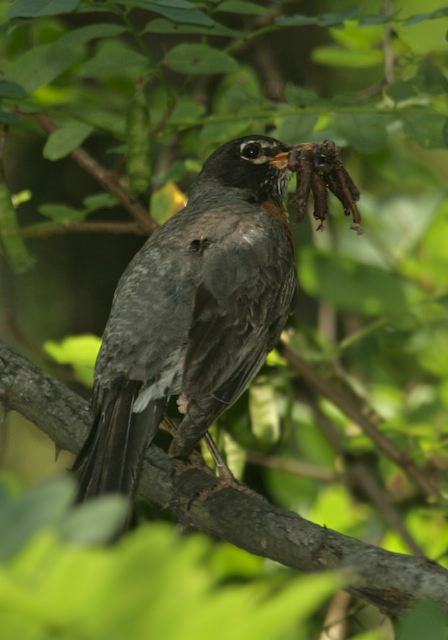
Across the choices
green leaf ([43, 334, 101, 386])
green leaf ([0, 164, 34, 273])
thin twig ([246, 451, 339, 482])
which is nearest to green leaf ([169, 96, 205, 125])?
green leaf ([0, 164, 34, 273])

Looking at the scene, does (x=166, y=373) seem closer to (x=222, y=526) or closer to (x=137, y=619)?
(x=222, y=526)

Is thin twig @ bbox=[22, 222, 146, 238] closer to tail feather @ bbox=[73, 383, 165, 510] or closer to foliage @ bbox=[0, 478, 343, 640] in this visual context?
tail feather @ bbox=[73, 383, 165, 510]

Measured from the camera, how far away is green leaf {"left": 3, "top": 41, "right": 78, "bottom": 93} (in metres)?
4.22

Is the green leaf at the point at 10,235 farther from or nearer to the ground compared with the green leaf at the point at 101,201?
farther from the ground

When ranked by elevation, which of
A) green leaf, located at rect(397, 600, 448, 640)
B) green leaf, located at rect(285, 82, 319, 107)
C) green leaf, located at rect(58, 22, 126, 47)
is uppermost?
green leaf, located at rect(397, 600, 448, 640)

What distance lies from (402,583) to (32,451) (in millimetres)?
4771

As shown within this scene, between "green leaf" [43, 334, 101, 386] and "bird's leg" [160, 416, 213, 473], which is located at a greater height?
"green leaf" [43, 334, 101, 386]

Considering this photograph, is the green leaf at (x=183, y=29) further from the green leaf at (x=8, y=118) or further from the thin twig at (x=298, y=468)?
the thin twig at (x=298, y=468)

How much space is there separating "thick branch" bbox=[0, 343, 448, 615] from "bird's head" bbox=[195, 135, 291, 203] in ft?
5.51

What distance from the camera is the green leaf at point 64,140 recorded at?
174 inches

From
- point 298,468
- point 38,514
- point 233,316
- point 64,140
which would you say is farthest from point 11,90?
point 38,514

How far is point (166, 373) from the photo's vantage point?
4.25 meters

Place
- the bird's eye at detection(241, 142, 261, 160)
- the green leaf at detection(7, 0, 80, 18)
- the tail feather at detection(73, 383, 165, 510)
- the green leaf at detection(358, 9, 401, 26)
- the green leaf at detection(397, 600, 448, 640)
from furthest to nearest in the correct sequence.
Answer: the bird's eye at detection(241, 142, 261, 160), the green leaf at detection(358, 9, 401, 26), the tail feather at detection(73, 383, 165, 510), the green leaf at detection(7, 0, 80, 18), the green leaf at detection(397, 600, 448, 640)

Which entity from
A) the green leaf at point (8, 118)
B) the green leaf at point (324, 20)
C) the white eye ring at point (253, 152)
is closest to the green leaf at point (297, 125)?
the green leaf at point (324, 20)
